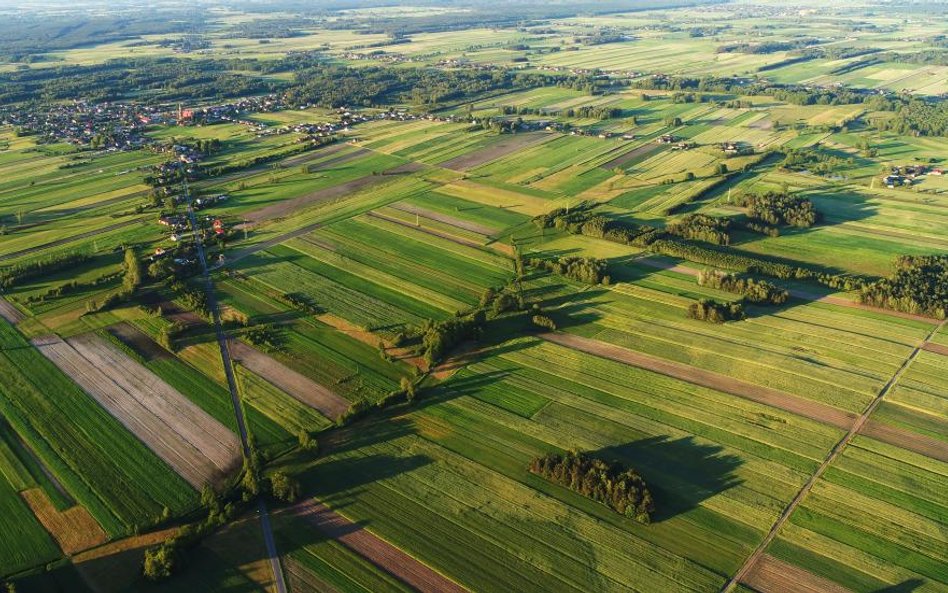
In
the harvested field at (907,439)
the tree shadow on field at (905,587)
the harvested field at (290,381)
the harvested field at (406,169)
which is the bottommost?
the tree shadow on field at (905,587)

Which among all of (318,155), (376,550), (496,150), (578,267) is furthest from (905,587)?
(318,155)

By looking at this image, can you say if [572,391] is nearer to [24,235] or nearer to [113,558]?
[113,558]

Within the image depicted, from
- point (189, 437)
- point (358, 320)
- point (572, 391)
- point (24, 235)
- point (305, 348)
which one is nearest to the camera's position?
point (189, 437)

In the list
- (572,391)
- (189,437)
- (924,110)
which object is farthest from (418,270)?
(924,110)

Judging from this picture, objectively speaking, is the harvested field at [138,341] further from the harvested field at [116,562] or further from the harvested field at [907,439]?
the harvested field at [907,439]

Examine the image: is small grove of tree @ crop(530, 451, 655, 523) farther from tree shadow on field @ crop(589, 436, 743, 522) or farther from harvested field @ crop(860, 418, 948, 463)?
harvested field @ crop(860, 418, 948, 463)

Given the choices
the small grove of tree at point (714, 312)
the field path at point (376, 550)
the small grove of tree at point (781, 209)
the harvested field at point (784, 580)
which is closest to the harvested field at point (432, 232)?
the small grove of tree at point (714, 312)

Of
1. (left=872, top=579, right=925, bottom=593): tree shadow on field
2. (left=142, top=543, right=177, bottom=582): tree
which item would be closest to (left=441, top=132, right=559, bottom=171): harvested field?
(left=142, top=543, right=177, bottom=582): tree
